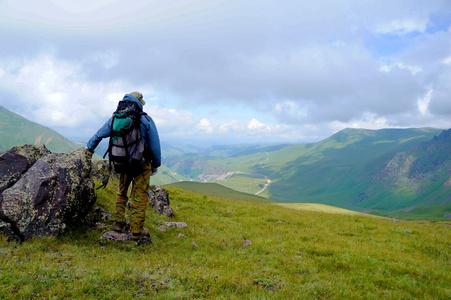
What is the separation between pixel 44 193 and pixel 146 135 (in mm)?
4310

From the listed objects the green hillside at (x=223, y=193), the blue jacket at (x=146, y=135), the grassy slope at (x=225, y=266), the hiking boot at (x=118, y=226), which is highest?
the blue jacket at (x=146, y=135)

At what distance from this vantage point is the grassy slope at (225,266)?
6094 millimetres

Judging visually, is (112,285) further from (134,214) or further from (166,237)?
(166,237)

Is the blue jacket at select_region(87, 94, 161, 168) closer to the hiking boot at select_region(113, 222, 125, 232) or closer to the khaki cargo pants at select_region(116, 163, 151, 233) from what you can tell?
the khaki cargo pants at select_region(116, 163, 151, 233)

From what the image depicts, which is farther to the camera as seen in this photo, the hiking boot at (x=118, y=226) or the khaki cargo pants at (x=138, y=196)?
the hiking boot at (x=118, y=226)

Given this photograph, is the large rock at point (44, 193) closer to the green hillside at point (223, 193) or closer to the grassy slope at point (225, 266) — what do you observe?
the grassy slope at point (225, 266)

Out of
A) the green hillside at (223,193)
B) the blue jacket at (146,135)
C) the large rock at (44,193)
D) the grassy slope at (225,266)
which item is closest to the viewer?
the grassy slope at (225,266)

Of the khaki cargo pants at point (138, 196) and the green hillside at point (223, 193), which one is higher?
the khaki cargo pants at point (138, 196)

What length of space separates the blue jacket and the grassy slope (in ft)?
12.4

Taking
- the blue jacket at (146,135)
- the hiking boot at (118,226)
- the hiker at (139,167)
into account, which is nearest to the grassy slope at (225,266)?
the hiking boot at (118,226)

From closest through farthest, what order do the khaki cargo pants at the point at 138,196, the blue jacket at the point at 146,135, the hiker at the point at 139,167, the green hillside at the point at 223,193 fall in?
the blue jacket at the point at 146,135, the hiker at the point at 139,167, the khaki cargo pants at the point at 138,196, the green hillside at the point at 223,193

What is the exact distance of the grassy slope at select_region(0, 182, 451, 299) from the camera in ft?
20.0

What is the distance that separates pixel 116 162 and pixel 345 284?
375 inches

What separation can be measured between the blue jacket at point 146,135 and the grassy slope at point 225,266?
3.78 meters
